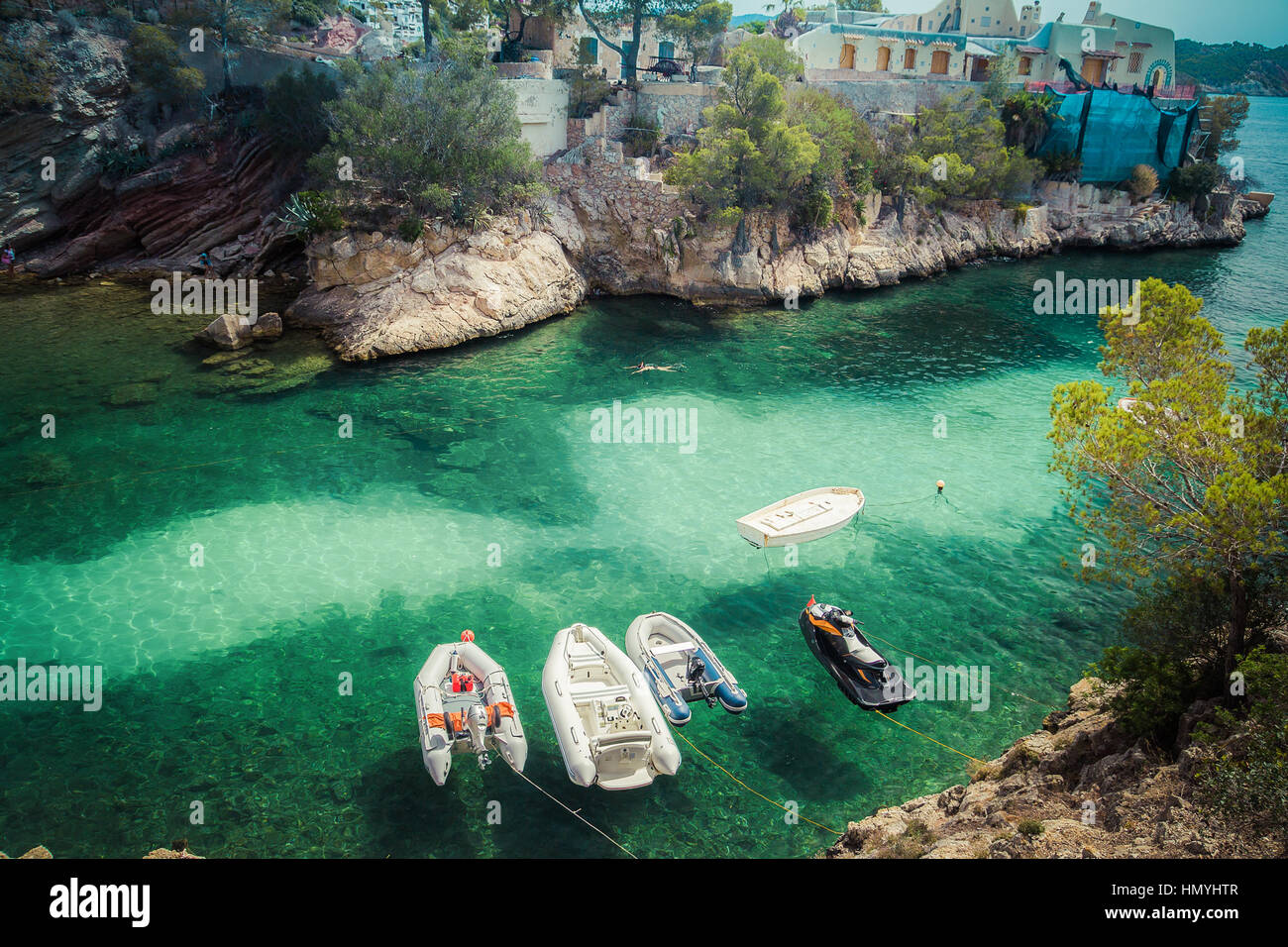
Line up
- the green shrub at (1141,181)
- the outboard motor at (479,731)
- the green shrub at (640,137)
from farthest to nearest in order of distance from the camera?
1. the green shrub at (1141,181)
2. the green shrub at (640,137)
3. the outboard motor at (479,731)

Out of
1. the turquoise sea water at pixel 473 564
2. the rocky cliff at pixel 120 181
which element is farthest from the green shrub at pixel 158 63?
the turquoise sea water at pixel 473 564

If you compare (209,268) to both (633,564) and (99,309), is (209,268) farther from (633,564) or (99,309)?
(633,564)

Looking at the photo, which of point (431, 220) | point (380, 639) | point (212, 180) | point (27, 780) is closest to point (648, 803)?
point (380, 639)

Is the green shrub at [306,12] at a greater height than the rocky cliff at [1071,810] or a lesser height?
greater

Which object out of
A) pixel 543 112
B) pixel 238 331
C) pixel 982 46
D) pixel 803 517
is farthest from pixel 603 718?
pixel 982 46

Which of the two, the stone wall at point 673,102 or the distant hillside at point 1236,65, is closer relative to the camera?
the stone wall at point 673,102

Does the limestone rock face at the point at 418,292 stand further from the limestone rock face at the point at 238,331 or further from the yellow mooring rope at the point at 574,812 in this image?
the yellow mooring rope at the point at 574,812

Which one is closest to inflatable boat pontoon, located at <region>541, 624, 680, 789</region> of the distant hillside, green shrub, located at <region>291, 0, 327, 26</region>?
green shrub, located at <region>291, 0, 327, 26</region>
